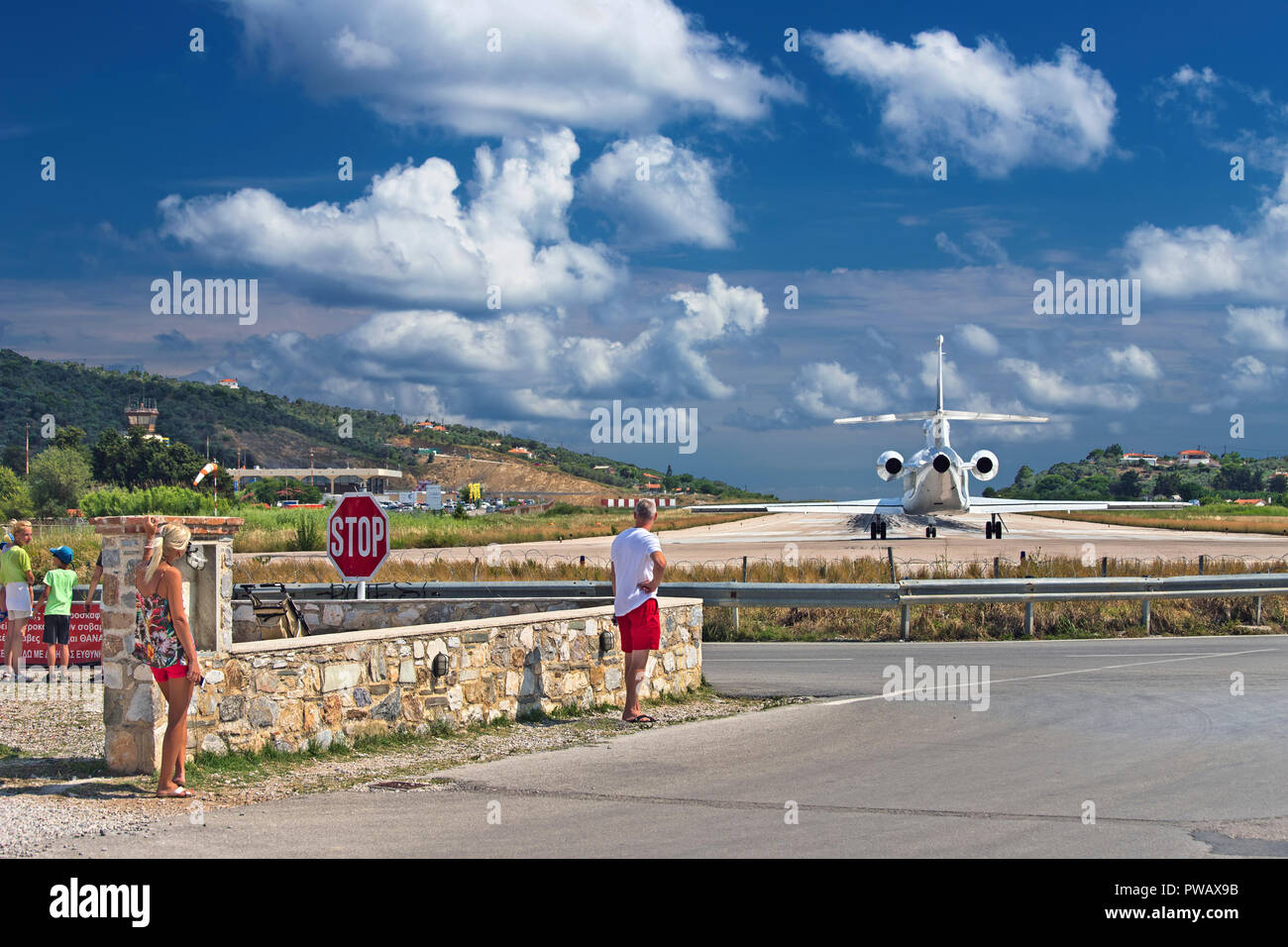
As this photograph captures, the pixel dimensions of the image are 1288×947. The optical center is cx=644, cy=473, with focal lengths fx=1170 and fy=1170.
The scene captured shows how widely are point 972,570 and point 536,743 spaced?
15.0m

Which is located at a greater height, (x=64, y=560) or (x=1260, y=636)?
(x=64, y=560)

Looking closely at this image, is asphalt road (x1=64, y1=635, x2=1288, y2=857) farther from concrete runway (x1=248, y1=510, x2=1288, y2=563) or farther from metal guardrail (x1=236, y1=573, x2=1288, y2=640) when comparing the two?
concrete runway (x1=248, y1=510, x2=1288, y2=563)

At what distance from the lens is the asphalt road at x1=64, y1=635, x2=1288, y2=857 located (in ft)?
22.3

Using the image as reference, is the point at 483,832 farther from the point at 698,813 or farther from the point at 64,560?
the point at 64,560

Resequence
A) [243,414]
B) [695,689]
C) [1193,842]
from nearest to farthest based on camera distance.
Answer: [1193,842]
[695,689]
[243,414]

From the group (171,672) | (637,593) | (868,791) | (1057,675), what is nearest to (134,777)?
(171,672)

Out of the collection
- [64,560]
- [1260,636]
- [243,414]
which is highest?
[243,414]

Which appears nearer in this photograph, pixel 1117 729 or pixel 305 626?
pixel 1117 729

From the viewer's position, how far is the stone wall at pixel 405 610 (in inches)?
565

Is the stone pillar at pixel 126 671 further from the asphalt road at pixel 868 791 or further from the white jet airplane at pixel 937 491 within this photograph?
the white jet airplane at pixel 937 491

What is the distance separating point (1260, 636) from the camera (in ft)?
62.0

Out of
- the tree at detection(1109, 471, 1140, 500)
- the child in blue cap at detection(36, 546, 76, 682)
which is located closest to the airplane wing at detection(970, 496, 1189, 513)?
the child in blue cap at detection(36, 546, 76, 682)

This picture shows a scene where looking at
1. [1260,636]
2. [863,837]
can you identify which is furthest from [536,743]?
[1260,636]

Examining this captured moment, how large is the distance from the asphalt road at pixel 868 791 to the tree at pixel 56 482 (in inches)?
2948
